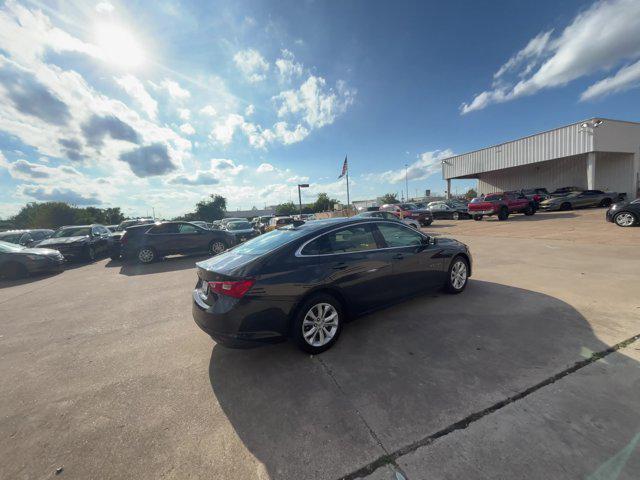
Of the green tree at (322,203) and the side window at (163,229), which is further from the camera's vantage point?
the green tree at (322,203)

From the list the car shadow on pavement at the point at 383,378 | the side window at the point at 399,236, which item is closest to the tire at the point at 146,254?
the car shadow on pavement at the point at 383,378

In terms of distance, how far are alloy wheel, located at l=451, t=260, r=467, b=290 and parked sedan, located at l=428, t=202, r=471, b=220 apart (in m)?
17.2

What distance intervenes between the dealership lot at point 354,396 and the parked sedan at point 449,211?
17.6m

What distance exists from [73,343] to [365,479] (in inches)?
172

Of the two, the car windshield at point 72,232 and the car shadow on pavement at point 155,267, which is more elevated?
the car windshield at point 72,232

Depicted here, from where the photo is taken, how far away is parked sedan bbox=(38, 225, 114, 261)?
10797 mm

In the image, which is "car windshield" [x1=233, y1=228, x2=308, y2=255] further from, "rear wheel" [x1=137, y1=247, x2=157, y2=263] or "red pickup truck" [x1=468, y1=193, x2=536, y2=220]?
"red pickup truck" [x1=468, y1=193, x2=536, y2=220]

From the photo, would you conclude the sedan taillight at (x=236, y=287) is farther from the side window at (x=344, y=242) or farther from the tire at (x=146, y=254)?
the tire at (x=146, y=254)

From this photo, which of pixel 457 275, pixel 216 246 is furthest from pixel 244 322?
pixel 216 246

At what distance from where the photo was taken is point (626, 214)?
10.7 meters

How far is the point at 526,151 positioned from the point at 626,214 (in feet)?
50.5

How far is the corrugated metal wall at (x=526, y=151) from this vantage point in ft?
65.5

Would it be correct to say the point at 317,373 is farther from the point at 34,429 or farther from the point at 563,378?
the point at 34,429

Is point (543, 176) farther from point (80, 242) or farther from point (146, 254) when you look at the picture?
point (80, 242)
